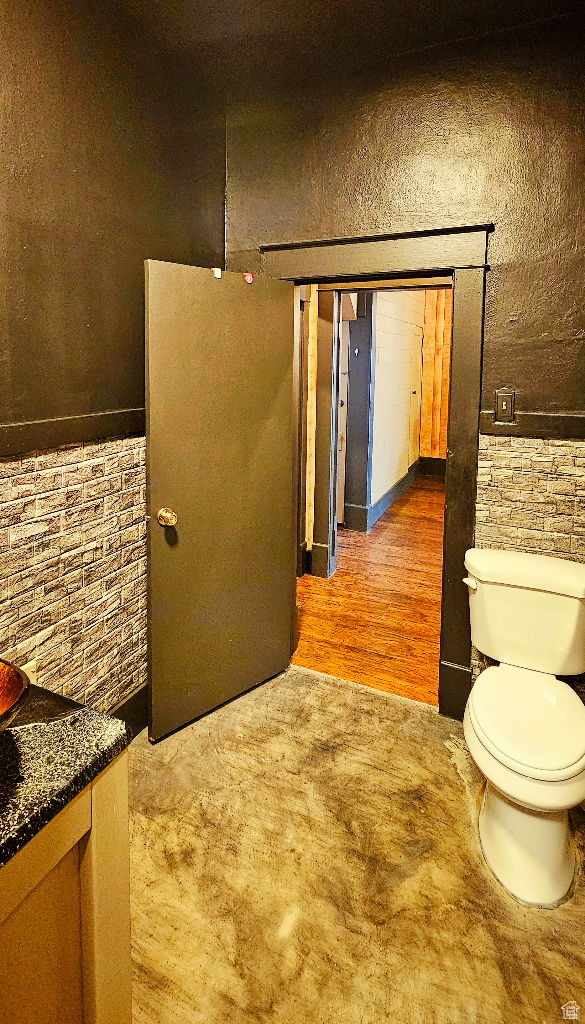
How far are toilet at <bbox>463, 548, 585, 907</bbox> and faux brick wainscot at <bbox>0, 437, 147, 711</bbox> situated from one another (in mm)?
1293

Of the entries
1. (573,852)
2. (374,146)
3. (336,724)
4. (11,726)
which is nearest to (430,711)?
(336,724)

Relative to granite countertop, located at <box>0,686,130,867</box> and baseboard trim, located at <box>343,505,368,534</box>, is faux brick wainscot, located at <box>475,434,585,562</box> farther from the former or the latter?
baseboard trim, located at <box>343,505,368,534</box>

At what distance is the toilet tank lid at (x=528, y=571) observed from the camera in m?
2.06

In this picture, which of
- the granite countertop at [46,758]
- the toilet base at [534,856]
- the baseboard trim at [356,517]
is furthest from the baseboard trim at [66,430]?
the baseboard trim at [356,517]

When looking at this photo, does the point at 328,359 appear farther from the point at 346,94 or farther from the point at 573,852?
the point at 573,852

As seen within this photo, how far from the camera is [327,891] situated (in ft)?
5.85

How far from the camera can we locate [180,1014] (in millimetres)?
1439

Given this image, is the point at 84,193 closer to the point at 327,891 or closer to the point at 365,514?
the point at 327,891

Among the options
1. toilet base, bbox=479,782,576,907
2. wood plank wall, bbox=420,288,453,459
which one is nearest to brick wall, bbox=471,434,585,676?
toilet base, bbox=479,782,576,907

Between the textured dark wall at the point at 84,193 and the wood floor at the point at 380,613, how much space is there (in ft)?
5.65

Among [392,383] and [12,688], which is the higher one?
[392,383]

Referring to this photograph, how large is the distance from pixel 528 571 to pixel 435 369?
248 inches

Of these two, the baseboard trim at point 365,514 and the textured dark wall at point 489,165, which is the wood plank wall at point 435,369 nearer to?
the baseboard trim at point 365,514

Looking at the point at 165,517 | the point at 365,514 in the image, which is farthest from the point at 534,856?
the point at 365,514
